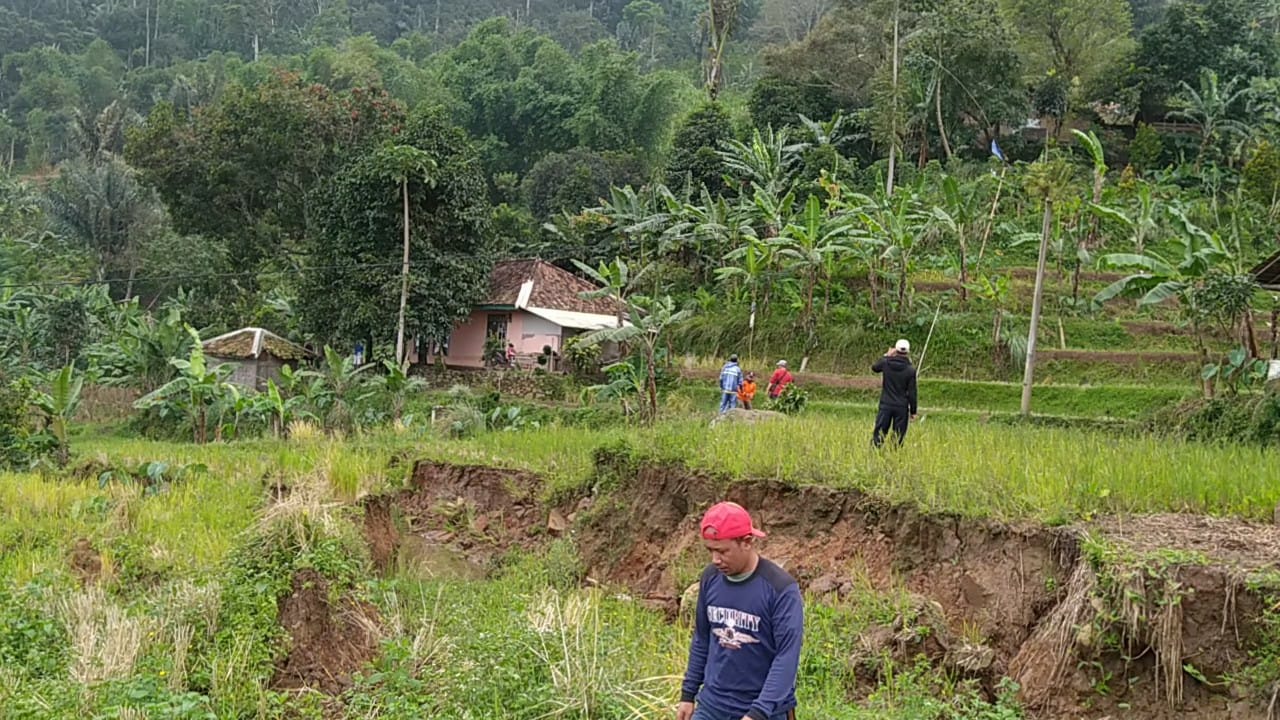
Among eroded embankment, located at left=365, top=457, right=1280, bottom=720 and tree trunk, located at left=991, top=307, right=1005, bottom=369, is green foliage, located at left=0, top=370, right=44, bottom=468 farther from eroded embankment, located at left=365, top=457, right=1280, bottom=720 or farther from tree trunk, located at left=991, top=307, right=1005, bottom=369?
tree trunk, located at left=991, top=307, right=1005, bottom=369

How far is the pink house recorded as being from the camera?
2986 centimetres

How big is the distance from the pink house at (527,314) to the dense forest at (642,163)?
1384mm

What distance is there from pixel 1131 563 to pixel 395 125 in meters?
31.5

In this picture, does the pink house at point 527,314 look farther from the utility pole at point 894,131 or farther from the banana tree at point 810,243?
the utility pole at point 894,131

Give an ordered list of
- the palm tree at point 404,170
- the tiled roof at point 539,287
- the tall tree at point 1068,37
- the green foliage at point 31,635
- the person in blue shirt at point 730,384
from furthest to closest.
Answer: the tall tree at point 1068,37 → the tiled roof at point 539,287 → the palm tree at point 404,170 → the person in blue shirt at point 730,384 → the green foliage at point 31,635

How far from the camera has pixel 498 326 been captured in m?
31.0

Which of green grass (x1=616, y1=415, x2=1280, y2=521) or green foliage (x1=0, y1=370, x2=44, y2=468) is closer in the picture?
green grass (x1=616, y1=415, x2=1280, y2=521)

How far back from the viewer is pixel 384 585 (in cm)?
992

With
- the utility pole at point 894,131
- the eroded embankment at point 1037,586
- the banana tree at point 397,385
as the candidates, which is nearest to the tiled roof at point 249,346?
the banana tree at point 397,385

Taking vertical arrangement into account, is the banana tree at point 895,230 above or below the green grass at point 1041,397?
above

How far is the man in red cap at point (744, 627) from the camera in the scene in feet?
15.1

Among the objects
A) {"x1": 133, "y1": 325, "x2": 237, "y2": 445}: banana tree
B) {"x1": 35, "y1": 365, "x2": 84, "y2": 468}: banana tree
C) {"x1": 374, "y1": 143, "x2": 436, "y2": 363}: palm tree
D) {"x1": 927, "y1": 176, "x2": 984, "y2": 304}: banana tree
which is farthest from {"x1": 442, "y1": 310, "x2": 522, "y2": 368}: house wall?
{"x1": 35, "y1": 365, "x2": 84, "y2": 468}: banana tree

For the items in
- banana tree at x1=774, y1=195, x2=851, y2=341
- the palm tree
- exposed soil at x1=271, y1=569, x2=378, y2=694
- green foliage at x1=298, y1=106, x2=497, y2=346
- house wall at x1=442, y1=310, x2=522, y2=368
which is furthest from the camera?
house wall at x1=442, y1=310, x2=522, y2=368

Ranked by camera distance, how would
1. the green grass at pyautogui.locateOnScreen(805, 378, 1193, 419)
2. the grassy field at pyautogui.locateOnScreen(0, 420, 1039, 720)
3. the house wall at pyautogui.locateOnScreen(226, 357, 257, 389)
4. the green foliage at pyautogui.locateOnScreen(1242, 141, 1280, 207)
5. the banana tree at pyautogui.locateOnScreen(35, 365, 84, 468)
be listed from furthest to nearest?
the green foliage at pyautogui.locateOnScreen(1242, 141, 1280, 207), the house wall at pyautogui.locateOnScreen(226, 357, 257, 389), the green grass at pyautogui.locateOnScreen(805, 378, 1193, 419), the banana tree at pyautogui.locateOnScreen(35, 365, 84, 468), the grassy field at pyautogui.locateOnScreen(0, 420, 1039, 720)
